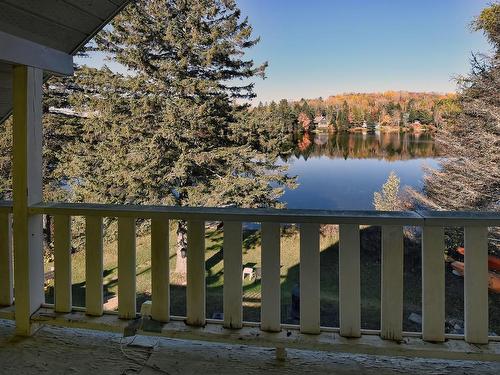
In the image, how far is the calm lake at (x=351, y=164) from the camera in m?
13.4

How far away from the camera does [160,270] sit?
180 cm

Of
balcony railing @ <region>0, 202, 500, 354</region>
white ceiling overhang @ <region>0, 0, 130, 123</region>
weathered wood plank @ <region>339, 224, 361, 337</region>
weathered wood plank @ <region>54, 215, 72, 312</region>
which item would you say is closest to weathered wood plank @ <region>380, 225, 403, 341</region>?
balcony railing @ <region>0, 202, 500, 354</region>

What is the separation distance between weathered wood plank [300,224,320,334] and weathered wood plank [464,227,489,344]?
0.60 m

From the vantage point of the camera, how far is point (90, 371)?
5.19ft

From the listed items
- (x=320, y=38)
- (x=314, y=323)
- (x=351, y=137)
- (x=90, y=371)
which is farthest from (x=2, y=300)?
(x=320, y=38)

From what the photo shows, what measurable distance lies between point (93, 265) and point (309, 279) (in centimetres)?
104

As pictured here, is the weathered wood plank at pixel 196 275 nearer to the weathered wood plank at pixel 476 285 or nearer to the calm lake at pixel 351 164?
the weathered wood plank at pixel 476 285

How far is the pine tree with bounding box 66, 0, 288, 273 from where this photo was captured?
10.8 metres

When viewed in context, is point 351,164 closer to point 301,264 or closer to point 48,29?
point 301,264

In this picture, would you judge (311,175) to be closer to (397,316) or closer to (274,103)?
(274,103)

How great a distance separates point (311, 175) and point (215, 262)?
5279mm

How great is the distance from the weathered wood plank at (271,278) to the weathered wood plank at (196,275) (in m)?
0.28

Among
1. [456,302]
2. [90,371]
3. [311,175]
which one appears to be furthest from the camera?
[311,175]

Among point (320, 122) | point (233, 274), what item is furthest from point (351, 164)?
point (233, 274)
